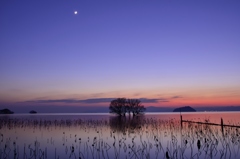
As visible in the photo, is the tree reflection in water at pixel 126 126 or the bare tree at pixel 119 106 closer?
the tree reflection in water at pixel 126 126

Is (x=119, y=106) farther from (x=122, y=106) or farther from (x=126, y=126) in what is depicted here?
(x=126, y=126)

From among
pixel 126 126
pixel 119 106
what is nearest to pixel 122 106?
pixel 119 106

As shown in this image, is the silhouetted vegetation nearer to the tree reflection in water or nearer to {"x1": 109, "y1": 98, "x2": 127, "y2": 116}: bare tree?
{"x1": 109, "y1": 98, "x2": 127, "y2": 116}: bare tree

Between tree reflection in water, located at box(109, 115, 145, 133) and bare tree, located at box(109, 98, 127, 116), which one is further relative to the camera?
bare tree, located at box(109, 98, 127, 116)

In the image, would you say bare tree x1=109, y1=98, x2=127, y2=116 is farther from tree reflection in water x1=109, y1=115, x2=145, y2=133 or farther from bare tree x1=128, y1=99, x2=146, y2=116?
tree reflection in water x1=109, y1=115, x2=145, y2=133

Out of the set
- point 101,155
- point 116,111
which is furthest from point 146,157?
point 116,111

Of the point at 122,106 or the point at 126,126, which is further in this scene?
the point at 122,106

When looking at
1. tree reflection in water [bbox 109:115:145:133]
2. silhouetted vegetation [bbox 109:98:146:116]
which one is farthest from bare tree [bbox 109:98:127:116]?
tree reflection in water [bbox 109:115:145:133]

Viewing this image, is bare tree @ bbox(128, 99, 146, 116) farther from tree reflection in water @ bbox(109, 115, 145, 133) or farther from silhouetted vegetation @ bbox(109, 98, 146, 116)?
tree reflection in water @ bbox(109, 115, 145, 133)

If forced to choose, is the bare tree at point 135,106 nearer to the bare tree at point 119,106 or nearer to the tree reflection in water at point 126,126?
the bare tree at point 119,106

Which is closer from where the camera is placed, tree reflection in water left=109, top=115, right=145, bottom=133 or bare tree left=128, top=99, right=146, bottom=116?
tree reflection in water left=109, top=115, right=145, bottom=133

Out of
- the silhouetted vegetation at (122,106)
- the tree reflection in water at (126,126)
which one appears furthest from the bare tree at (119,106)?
the tree reflection in water at (126,126)

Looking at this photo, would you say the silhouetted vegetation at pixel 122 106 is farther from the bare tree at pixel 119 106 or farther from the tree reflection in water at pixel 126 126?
the tree reflection in water at pixel 126 126

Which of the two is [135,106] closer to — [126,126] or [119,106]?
[119,106]
